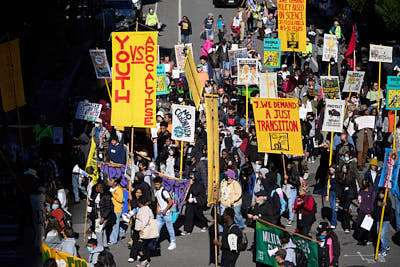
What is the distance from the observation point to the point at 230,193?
58.9 feet

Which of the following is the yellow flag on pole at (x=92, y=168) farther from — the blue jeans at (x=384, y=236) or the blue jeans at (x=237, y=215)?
the blue jeans at (x=384, y=236)

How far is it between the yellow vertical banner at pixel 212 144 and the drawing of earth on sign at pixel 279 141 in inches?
114

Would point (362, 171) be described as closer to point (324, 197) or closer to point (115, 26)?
point (324, 197)

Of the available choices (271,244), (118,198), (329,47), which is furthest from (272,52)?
(271,244)

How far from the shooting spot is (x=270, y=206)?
55.8 feet

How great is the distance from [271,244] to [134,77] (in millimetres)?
4628

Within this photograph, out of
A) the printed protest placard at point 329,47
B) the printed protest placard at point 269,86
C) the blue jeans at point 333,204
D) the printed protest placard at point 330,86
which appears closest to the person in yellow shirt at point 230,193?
the blue jeans at point 333,204

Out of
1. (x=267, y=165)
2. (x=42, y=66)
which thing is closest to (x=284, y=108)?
(x=267, y=165)

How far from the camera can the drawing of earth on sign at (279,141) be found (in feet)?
63.1

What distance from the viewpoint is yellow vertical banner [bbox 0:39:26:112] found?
20.0 meters

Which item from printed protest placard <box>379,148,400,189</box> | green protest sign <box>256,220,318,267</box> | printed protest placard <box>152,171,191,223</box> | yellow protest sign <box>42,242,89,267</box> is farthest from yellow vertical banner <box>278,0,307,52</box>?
yellow protest sign <box>42,242,89,267</box>

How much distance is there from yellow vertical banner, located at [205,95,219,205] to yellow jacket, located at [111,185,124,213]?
216 centimetres

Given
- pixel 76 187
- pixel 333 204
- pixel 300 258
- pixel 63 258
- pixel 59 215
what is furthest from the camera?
pixel 76 187

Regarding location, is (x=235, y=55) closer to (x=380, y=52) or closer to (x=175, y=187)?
(x=380, y=52)
